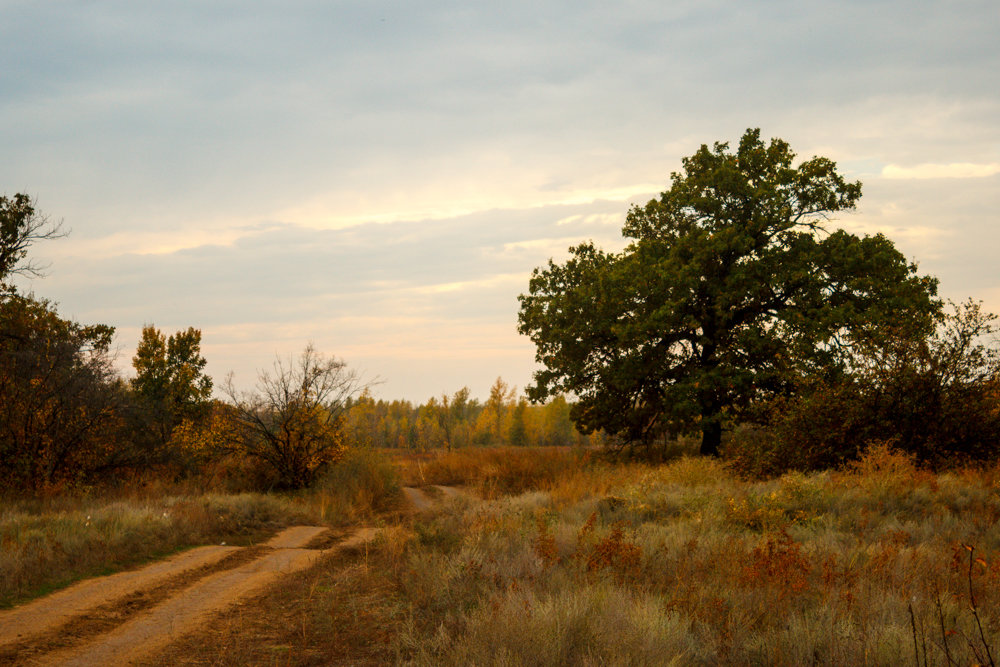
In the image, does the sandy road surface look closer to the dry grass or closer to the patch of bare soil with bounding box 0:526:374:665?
the patch of bare soil with bounding box 0:526:374:665

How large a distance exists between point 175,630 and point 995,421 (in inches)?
669

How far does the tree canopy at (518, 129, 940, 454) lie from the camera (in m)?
21.2

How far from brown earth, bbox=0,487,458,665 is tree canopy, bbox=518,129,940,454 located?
14838 millimetres

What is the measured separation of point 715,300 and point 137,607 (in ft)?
64.5

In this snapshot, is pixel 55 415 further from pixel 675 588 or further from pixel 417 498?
pixel 675 588

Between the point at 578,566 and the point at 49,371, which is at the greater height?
the point at 49,371

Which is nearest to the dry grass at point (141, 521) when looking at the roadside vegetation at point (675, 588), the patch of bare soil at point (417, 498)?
the patch of bare soil at point (417, 498)

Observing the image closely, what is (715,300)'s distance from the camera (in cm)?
2283

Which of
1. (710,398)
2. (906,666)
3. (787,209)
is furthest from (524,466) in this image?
(906,666)

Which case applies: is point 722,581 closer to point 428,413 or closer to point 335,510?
point 335,510

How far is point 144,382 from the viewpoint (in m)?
29.1

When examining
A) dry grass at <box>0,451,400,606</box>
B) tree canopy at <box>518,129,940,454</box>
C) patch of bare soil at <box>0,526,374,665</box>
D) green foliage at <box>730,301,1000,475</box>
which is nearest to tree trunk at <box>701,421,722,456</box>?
tree canopy at <box>518,129,940,454</box>

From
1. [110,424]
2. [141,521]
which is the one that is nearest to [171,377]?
[110,424]

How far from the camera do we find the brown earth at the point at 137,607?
6102mm
